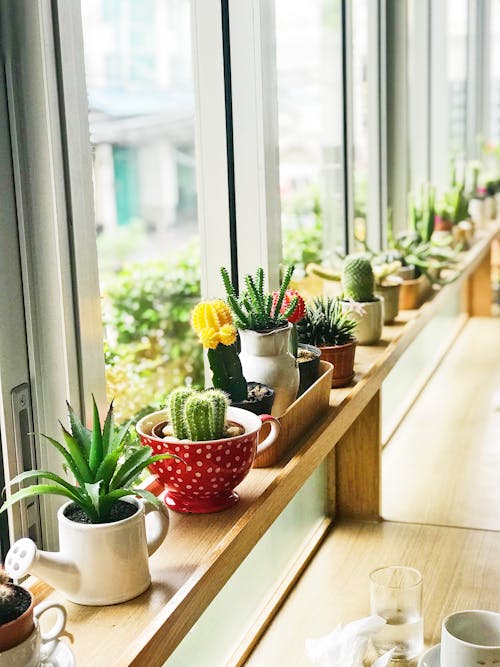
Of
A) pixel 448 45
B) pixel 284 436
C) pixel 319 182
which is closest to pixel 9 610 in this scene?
pixel 284 436

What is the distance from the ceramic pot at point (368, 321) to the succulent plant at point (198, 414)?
3.04 feet

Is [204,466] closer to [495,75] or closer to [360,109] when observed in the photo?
[360,109]

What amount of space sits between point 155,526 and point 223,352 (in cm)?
34

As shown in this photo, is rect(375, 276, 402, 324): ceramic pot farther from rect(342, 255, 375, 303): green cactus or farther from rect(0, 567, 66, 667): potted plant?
rect(0, 567, 66, 667): potted plant

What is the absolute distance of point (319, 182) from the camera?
277 centimetres

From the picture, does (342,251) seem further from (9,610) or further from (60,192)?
(9,610)

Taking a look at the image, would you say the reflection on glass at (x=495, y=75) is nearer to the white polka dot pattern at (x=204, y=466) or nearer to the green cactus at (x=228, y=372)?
the green cactus at (x=228, y=372)

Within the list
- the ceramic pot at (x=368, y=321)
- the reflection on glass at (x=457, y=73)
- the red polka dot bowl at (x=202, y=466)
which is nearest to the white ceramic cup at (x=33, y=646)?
the red polka dot bowl at (x=202, y=466)

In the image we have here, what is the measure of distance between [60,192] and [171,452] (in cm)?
36

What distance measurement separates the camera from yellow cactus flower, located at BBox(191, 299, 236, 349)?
1.39 m

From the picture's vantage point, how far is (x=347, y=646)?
143 centimetres

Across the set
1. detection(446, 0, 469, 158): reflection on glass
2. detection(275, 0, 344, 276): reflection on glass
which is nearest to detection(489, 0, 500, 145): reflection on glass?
detection(446, 0, 469, 158): reflection on glass

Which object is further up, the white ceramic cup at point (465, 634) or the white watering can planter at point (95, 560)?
the white watering can planter at point (95, 560)

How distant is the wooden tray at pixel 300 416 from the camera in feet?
4.66
